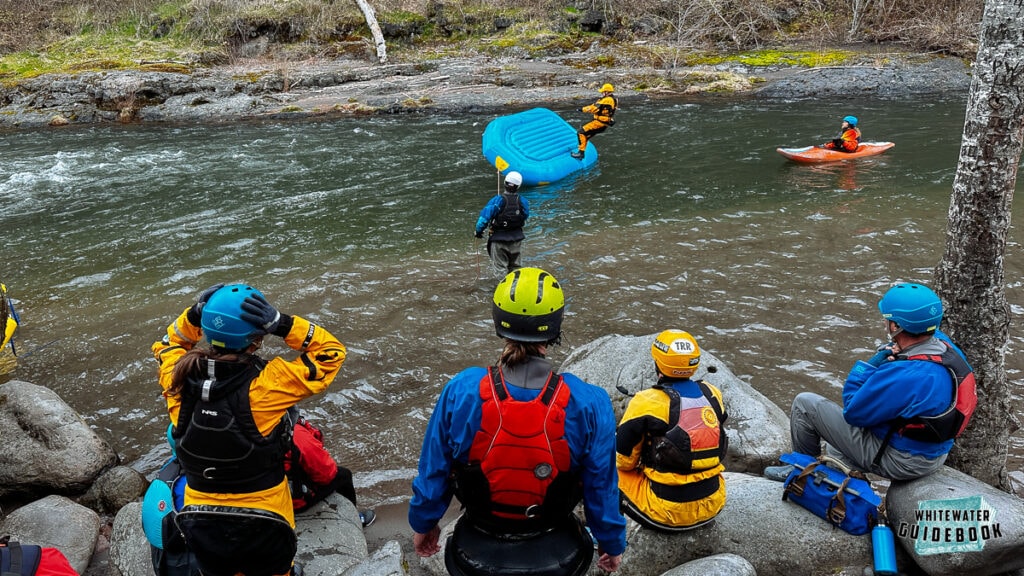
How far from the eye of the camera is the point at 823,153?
13.9 meters

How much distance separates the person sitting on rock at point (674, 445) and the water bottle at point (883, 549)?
791 millimetres

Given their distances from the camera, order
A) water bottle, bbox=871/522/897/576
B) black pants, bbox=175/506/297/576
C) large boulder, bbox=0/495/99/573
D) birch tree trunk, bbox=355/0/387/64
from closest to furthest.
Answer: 1. black pants, bbox=175/506/297/576
2. water bottle, bbox=871/522/897/576
3. large boulder, bbox=0/495/99/573
4. birch tree trunk, bbox=355/0/387/64

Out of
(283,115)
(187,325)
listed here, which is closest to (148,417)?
(187,325)

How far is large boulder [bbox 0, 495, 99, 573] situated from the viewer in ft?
13.9

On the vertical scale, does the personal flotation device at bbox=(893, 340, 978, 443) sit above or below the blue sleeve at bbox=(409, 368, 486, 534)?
below

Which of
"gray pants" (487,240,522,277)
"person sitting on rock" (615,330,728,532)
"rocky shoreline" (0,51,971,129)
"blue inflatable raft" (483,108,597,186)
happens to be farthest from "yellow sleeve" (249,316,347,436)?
"rocky shoreline" (0,51,971,129)

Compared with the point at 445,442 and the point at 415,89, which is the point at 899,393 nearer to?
the point at 445,442

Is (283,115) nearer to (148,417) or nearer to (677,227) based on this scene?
(677,227)

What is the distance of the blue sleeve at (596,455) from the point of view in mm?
2541

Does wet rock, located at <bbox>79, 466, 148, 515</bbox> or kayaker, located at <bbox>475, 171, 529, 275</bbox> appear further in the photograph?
kayaker, located at <bbox>475, 171, 529, 275</bbox>

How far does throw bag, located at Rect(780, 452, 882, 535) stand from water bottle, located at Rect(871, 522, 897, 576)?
6 cm

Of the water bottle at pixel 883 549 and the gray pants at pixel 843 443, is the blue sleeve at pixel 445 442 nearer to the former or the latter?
the water bottle at pixel 883 549

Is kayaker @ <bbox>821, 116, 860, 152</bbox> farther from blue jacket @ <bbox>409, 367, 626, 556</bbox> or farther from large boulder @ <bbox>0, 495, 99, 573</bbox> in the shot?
large boulder @ <bbox>0, 495, 99, 573</bbox>

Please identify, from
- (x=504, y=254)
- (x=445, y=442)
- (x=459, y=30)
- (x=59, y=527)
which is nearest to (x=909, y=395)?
(x=445, y=442)
